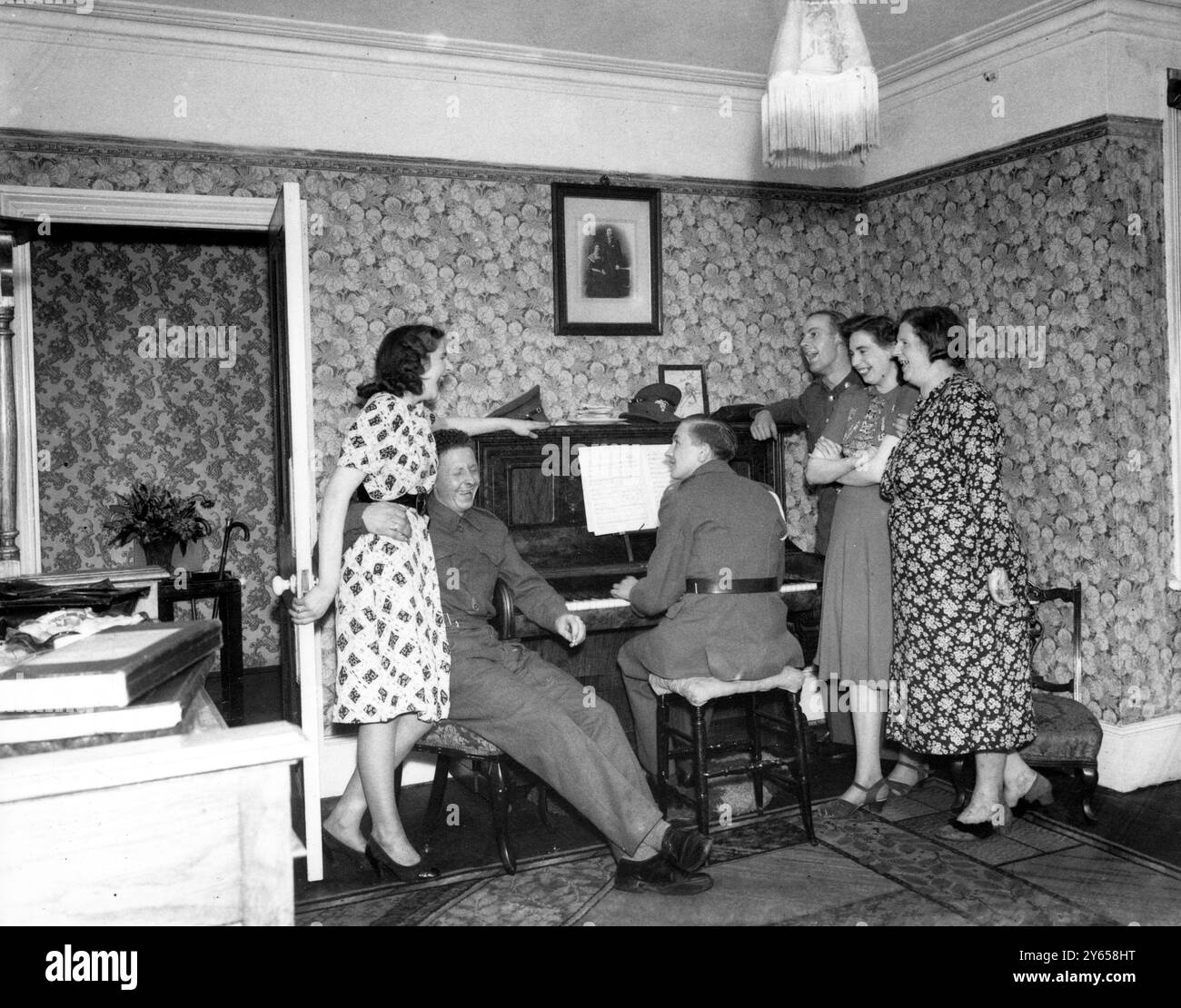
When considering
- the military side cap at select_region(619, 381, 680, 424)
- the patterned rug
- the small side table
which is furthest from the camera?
the small side table

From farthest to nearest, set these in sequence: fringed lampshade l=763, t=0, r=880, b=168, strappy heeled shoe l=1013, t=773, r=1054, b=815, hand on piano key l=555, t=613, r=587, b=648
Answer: strappy heeled shoe l=1013, t=773, r=1054, b=815 < hand on piano key l=555, t=613, r=587, b=648 < fringed lampshade l=763, t=0, r=880, b=168

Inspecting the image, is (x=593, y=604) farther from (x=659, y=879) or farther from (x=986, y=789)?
(x=986, y=789)

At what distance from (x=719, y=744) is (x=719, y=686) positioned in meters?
0.31

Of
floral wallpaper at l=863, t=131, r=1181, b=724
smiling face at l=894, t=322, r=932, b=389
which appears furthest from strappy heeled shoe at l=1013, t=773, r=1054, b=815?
smiling face at l=894, t=322, r=932, b=389

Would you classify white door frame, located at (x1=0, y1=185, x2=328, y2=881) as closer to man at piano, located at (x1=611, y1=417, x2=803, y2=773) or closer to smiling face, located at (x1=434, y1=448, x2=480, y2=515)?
smiling face, located at (x1=434, y1=448, x2=480, y2=515)

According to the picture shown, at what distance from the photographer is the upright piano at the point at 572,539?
3998mm

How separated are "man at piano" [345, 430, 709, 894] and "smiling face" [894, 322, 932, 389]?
1404 mm

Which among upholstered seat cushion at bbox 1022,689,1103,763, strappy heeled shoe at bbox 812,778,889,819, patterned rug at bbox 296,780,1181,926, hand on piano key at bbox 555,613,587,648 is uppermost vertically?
hand on piano key at bbox 555,613,587,648

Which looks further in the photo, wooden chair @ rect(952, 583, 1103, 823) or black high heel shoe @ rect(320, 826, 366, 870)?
wooden chair @ rect(952, 583, 1103, 823)

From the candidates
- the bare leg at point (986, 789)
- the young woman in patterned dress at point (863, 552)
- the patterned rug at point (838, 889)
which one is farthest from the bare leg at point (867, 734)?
the bare leg at point (986, 789)

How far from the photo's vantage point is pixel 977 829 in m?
3.43

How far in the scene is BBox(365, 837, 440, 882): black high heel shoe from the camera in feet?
10.4

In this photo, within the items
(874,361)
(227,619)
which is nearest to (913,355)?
(874,361)
